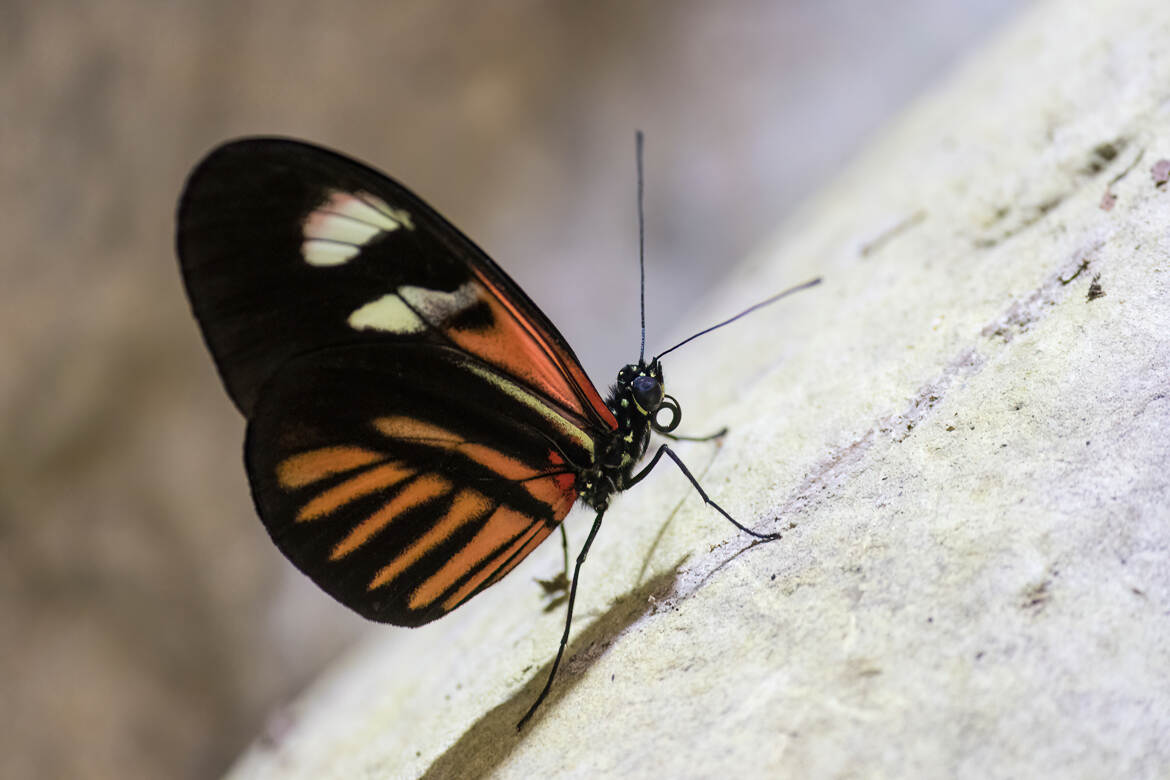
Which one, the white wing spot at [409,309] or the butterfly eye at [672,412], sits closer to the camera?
the white wing spot at [409,309]

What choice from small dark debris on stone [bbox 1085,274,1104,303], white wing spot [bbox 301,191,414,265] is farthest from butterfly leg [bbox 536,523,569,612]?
small dark debris on stone [bbox 1085,274,1104,303]

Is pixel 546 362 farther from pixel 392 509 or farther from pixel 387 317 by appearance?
pixel 392 509

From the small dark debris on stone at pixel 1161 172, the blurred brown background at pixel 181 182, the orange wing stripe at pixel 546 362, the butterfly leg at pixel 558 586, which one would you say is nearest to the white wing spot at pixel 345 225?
the orange wing stripe at pixel 546 362

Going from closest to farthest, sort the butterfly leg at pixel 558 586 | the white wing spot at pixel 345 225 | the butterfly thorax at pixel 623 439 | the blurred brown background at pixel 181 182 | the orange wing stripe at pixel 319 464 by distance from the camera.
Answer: the white wing spot at pixel 345 225 → the orange wing stripe at pixel 319 464 → the butterfly thorax at pixel 623 439 → the butterfly leg at pixel 558 586 → the blurred brown background at pixel 181 182

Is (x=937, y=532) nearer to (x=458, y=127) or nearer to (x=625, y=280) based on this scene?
(x=625, y=280)

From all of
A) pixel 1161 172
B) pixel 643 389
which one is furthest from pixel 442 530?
pixel 1161 172

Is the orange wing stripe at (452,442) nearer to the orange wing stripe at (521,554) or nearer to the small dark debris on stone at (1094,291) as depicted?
the orange wing stripe at (521,554)
